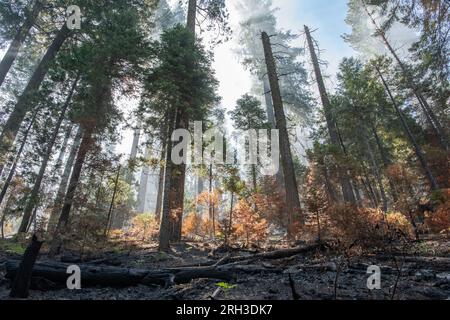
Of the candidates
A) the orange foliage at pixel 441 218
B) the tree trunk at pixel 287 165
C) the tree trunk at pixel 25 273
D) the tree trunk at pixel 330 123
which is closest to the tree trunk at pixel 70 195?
the tree trunk at pixel 25 273

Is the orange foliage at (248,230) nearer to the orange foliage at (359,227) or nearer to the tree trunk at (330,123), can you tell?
the orange foliage at (359,227)

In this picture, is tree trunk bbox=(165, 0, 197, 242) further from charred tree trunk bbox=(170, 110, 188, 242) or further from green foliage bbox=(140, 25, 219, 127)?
green foliage bbox=(140, 25, 219, 127)

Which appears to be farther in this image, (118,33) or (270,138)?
(270,138)

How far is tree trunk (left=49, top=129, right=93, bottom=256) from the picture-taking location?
29.1 feet

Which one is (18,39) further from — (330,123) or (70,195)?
(330,123)

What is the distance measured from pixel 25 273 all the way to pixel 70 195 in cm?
586

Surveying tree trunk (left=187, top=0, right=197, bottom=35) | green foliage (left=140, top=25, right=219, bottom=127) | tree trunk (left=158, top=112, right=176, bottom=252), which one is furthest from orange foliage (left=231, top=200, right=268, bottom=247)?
tree trunk (left=187, top=0, right=197, bottom=35)

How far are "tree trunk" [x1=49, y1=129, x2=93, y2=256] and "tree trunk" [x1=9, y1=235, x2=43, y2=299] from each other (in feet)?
16.0

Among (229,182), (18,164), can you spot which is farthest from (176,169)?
(18,164)

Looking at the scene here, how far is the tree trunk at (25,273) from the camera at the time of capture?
13.3 feet

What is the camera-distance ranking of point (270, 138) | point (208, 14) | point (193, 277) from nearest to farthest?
point (193, 277)
point (208, 14)
point (270, 138)

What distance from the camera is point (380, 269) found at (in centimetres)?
537
